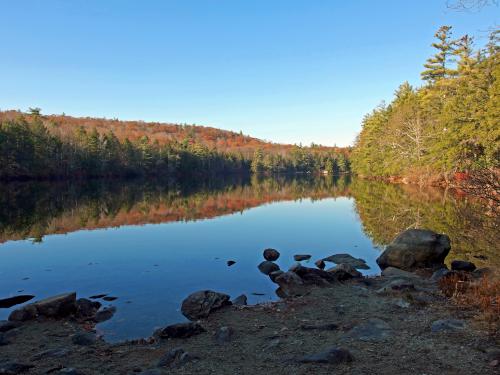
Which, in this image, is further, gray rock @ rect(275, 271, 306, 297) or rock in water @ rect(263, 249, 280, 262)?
rock in water @ rect(263, 249, 280, 262)

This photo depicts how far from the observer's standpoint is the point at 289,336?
8.37m

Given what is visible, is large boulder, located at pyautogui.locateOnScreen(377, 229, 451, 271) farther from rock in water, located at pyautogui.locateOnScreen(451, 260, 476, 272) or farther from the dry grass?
the dry grass

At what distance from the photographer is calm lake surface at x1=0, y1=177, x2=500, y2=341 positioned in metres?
12.1

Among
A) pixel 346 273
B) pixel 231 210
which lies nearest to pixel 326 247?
pixel 346 273

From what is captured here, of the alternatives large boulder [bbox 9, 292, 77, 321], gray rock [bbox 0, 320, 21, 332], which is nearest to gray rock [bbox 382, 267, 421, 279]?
large boulder [bbox 9, 292, 77, 321]

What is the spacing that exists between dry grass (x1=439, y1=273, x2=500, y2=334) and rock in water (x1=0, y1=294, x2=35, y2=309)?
525 inches

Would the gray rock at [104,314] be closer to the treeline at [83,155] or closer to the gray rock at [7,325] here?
the gray rock at [7,325]

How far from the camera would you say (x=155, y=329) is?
9.65 metres

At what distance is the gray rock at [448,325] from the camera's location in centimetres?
793

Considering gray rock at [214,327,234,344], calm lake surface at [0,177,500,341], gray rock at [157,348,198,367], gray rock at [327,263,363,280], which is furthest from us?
gray rock at [327,263,363,280]

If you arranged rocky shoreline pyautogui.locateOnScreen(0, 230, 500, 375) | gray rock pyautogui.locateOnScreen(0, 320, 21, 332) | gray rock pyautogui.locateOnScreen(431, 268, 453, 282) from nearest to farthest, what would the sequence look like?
rocky shoreline pyautogui.locateOnScreen(0, 230, 500, 375)
gray rock pyautogui.locateOnScreen(0, 320, 21, 332)
gray rock pyautogui.locateOnScreen(431, 268, 453, 282)

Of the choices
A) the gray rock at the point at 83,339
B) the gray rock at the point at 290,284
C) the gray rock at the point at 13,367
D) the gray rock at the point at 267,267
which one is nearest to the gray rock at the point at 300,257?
the gray rock at the point at 267,267

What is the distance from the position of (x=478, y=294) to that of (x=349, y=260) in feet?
23.5

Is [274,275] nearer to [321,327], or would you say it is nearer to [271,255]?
[271,255]
